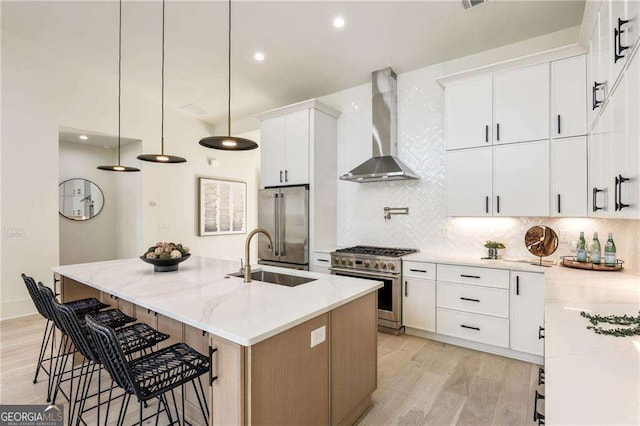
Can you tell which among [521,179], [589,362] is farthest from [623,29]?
[521,179]

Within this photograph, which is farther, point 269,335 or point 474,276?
point 474,276

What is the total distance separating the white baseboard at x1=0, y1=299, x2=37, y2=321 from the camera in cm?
399

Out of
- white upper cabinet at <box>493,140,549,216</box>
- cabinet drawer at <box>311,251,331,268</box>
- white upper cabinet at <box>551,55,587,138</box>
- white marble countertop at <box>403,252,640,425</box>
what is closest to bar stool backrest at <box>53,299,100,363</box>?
white marble countertop at <box>403,252,640,425</box>

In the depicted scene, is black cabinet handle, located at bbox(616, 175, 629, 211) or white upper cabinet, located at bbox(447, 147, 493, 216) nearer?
black cabinet handle, located at bbox(616, 175, 629, 211)

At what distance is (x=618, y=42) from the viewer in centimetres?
149

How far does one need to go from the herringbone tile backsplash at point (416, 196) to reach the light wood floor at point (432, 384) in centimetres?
119

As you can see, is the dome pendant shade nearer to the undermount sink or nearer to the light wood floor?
the undermount sink

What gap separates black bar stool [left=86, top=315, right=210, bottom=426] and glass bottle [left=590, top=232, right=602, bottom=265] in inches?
122

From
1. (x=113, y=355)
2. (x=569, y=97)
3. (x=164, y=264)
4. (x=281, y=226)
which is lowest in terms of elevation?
(x=113, y=355)

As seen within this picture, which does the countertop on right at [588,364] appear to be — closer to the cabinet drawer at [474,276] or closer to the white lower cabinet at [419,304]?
the cabinet drawer at [474,276]

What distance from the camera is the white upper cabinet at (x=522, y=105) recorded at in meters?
2.95

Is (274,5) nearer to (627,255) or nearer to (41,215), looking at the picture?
(627,255)

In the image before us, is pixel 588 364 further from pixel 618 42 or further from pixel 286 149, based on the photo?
pixel 286 149

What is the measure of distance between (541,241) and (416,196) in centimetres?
143
